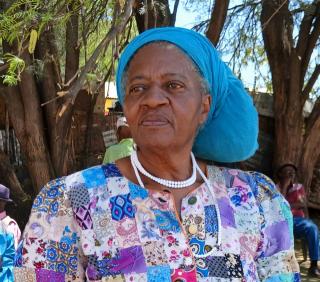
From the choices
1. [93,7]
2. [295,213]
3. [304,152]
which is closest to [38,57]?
[93,7]

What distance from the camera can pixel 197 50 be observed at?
65.4 inches

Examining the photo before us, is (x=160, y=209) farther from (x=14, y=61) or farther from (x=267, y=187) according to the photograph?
(x=14, y=61)

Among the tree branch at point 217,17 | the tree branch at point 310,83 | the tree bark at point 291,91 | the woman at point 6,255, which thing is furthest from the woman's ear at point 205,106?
the tree branch at point 310,83

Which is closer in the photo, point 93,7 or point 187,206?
point 187,206

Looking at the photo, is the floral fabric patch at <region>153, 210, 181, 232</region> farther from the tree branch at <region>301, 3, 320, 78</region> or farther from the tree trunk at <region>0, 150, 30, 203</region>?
the tree branch at <region>301, 3, 320, 78</region>

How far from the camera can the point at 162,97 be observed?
1.61 metres

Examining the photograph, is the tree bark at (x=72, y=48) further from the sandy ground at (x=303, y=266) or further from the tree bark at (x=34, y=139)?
the sandy ground at (x=303, y=266)

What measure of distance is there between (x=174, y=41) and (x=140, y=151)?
35cm

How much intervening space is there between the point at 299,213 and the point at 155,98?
19.7 feet

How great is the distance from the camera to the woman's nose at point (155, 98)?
1595 millimetres

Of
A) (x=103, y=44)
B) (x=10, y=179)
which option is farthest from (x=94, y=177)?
(x=10, y=179)

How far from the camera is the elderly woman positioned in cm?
153

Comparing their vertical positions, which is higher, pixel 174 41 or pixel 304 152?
pixel 174 41

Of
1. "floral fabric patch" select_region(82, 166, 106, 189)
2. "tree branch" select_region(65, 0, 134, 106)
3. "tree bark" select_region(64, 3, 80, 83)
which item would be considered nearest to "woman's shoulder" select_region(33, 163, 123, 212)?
"floral fabric patch" select_region(82, 166, 106, 189)
